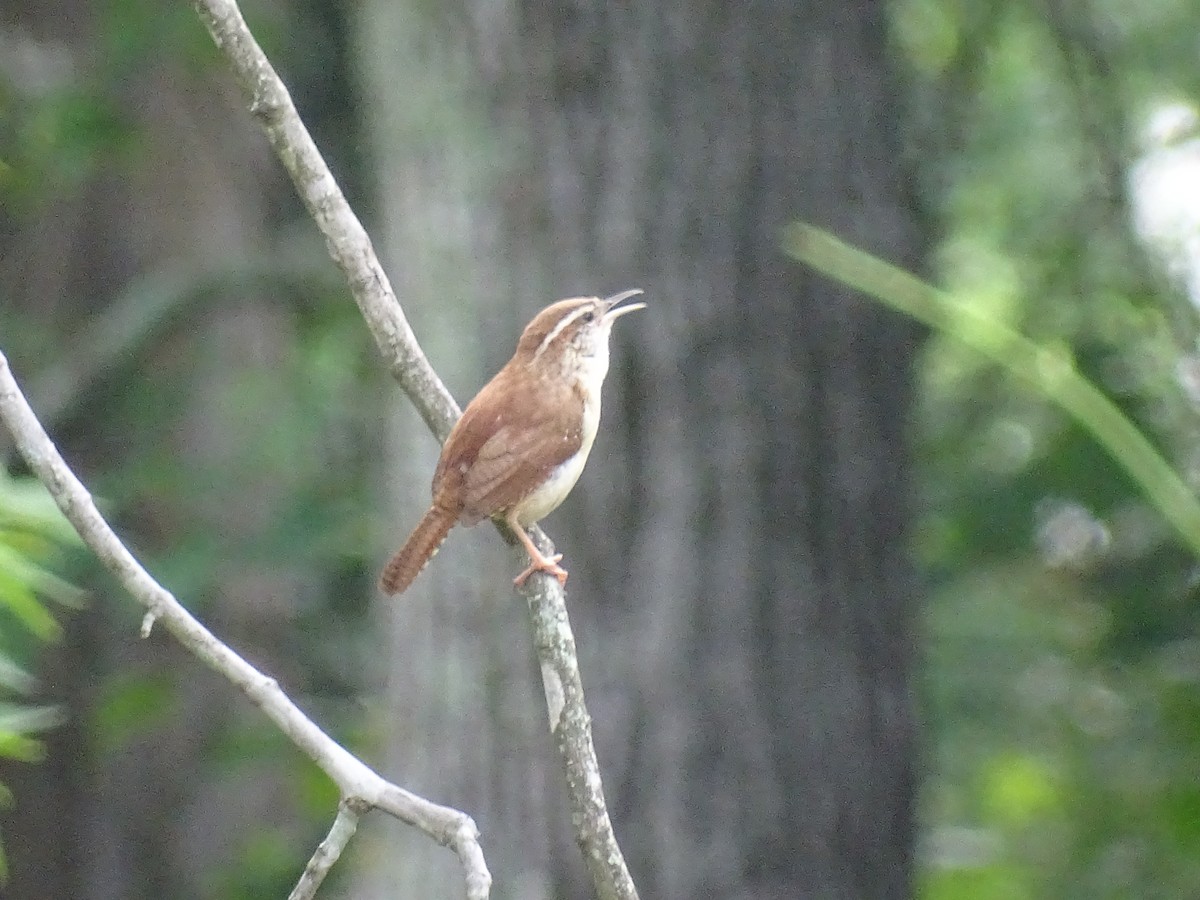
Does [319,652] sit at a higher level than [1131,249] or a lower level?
higher

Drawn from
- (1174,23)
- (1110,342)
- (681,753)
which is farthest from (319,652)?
(1174,23)

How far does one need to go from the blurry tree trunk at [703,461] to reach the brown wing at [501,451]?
1463mm

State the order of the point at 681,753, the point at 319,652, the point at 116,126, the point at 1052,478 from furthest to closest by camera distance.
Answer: the point at 319,652, the point at 116,126, the point at 1052,478, the point at 681,753

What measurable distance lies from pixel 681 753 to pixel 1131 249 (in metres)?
2.23

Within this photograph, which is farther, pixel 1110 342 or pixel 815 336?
pixel 1110 342

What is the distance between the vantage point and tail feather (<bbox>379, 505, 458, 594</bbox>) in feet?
9.52

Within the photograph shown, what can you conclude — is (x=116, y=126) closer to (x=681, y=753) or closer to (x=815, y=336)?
(x=815, y=336)

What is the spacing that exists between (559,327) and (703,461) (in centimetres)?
125

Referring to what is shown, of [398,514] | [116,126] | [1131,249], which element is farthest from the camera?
[116,126]

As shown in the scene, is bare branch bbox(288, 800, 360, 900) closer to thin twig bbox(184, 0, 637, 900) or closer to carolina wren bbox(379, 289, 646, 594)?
thin twig bbox(184, 0, 637, 900)

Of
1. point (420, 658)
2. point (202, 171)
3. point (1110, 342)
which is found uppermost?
point (202, 171)

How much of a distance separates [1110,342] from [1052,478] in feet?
1.89

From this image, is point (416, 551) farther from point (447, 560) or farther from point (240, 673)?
point (447, 560)

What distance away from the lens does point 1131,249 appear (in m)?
2.71
